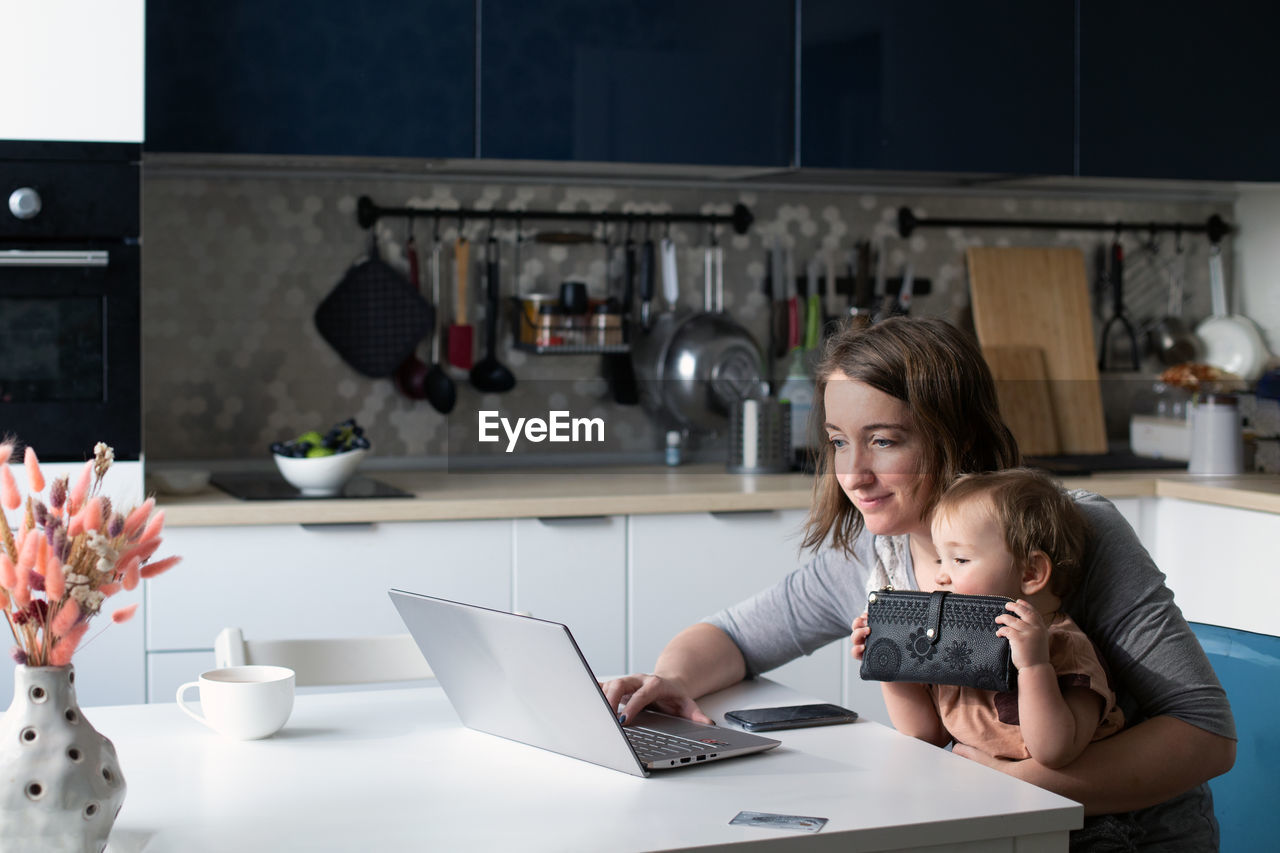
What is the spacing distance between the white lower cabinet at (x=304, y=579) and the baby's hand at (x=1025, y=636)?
1605 millimetres

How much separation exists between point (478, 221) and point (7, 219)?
1.15m

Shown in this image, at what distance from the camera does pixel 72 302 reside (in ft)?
8.70

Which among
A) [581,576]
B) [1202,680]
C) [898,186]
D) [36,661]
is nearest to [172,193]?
[581,576]

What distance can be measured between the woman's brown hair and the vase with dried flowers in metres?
0.85

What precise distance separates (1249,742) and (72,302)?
2194 mm

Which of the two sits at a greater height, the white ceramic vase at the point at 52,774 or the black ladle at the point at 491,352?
the black ladle at the point at 491,352

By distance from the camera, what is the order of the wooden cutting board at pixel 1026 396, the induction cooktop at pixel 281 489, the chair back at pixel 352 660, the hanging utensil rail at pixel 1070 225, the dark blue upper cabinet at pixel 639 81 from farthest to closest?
the hanging utensil rail at pixel 1070 225, the wooden cutting board at pixel 1026 396, the dark blue upper cabinet at pixel 639 81, the induction cooktop at pixel 281 489, the chair back at pixel 352 660

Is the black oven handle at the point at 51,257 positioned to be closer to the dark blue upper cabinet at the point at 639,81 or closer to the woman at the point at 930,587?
the dark blue upper cabinet at the point at 639,81

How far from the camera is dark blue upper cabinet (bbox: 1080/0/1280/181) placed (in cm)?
342

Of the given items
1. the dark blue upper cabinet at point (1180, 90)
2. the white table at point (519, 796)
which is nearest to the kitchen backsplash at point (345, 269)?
the dark blue upper cabinet at point (1180, 90)

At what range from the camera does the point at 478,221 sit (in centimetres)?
342

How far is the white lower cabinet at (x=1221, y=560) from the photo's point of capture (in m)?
2.91

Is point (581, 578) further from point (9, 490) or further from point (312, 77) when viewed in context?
point (9, 490)

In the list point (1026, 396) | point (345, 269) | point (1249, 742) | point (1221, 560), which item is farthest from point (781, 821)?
point (1026, 396)
